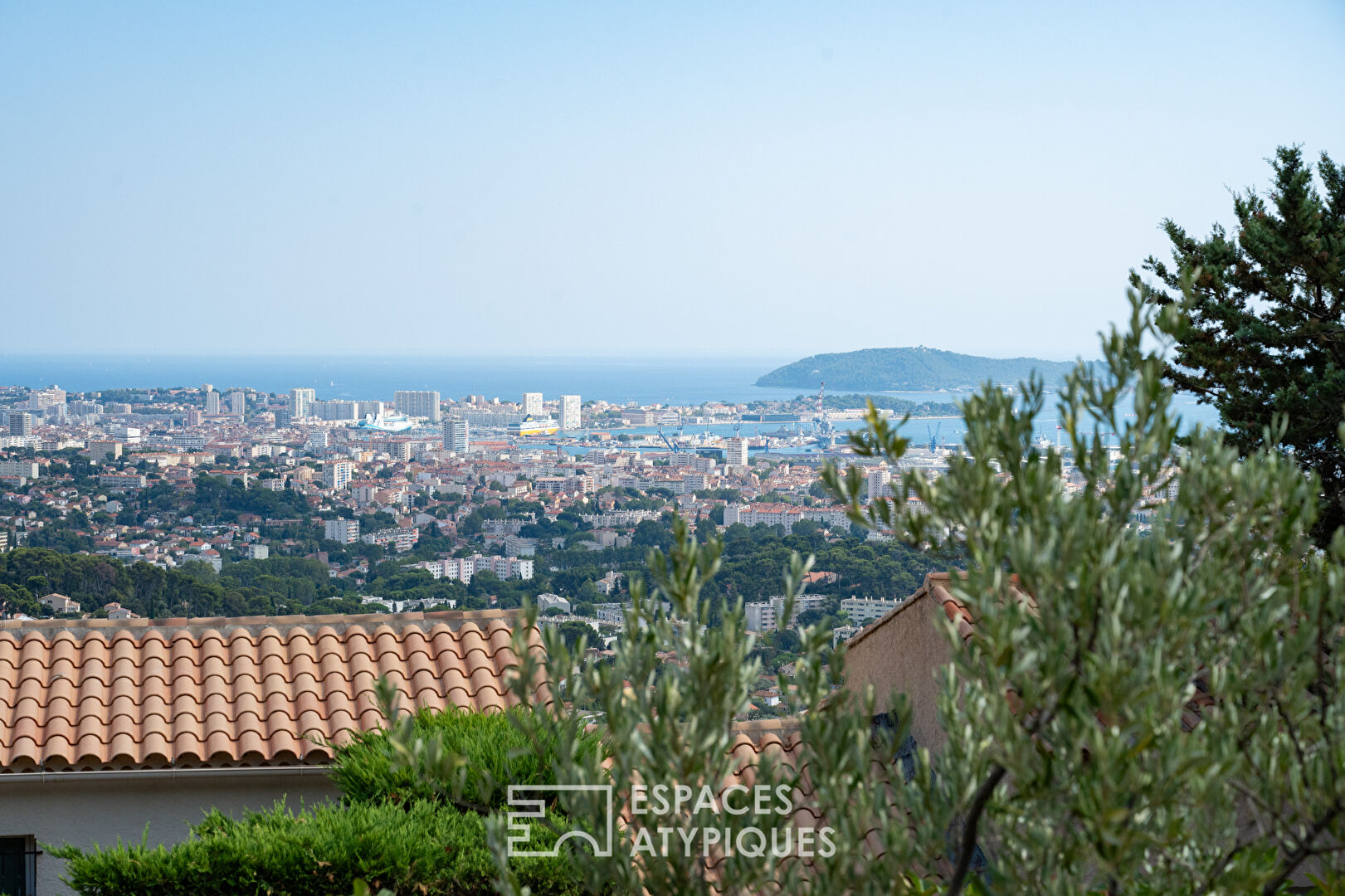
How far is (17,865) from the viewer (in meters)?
5.63

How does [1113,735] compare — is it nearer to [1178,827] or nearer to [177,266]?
[1178,827]

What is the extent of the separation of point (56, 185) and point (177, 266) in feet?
115

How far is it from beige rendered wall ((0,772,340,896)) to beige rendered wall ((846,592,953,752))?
3088mm

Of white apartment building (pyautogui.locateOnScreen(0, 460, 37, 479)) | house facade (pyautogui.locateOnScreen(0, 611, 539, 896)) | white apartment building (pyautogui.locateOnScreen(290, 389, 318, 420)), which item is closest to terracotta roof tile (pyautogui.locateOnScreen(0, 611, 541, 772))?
house facade (pyautogui.locateOnScreen(0, 611, 539, 896))

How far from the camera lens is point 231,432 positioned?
85.6 meters

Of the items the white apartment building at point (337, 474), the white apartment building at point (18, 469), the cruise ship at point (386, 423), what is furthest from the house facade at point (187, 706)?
the cruise ship at point (386, 423)

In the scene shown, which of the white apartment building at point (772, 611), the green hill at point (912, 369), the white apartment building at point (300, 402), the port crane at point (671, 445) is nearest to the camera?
the white apartment building at point (772, 611)

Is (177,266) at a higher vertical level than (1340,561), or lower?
higher

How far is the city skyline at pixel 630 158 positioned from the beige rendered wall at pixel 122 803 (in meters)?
4.74

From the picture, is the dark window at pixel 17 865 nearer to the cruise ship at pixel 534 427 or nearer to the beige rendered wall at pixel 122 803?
the beige rendered wall at pixel 122 803

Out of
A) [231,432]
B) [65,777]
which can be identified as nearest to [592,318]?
[231,432]

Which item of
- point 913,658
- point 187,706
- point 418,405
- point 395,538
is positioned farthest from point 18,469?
point 418,405

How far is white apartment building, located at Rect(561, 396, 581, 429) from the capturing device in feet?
368

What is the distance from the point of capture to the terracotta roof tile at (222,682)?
228 inches
